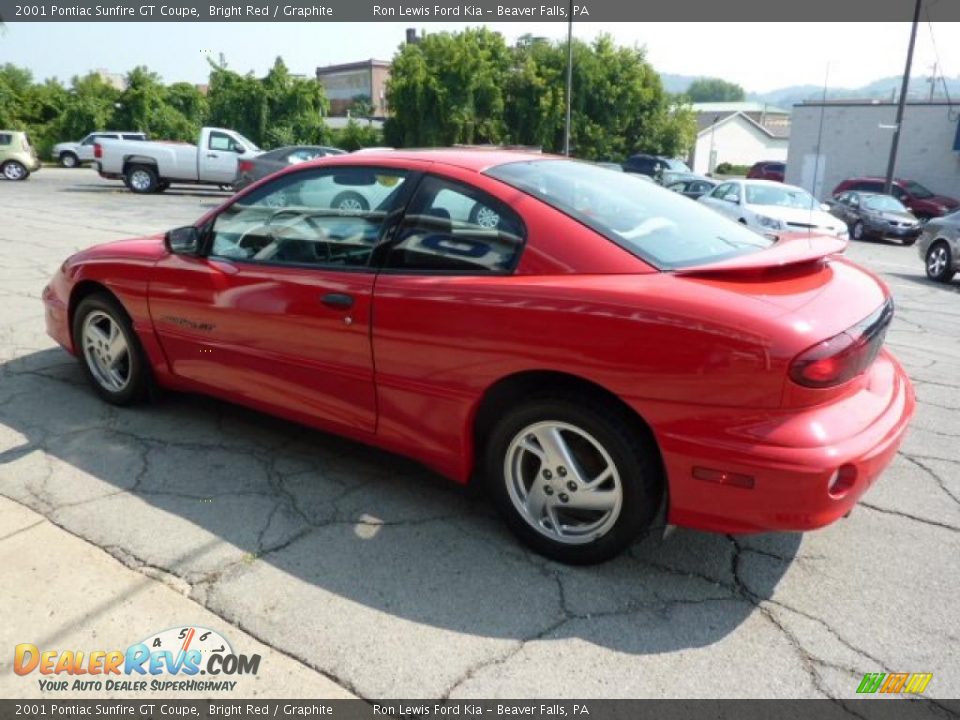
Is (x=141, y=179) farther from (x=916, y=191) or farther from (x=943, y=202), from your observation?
(x=943, y=202)

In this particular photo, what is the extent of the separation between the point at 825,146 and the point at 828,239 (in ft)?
113

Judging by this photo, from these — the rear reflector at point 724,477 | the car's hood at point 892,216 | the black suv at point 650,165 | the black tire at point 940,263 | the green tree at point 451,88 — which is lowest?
the black tire at point 940,263

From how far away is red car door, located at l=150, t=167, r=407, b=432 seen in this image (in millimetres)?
3188

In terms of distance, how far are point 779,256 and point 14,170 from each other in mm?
28671

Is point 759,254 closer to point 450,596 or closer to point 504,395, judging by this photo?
point 504,395

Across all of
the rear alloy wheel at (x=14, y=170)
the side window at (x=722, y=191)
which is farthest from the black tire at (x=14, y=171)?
the side window at (x=722, y=191)

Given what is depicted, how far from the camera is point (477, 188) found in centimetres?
298

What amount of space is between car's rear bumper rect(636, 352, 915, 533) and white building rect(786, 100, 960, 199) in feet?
98.7

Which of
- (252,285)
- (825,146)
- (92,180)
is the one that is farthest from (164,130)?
(252,285)

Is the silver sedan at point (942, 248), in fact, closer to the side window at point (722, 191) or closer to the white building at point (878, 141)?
the side window at point (722, 191)

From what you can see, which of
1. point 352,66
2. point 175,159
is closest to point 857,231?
point 175,159

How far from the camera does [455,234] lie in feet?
9.84

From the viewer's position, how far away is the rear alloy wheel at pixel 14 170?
82.3 feet

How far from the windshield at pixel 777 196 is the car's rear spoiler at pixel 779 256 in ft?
36.1
